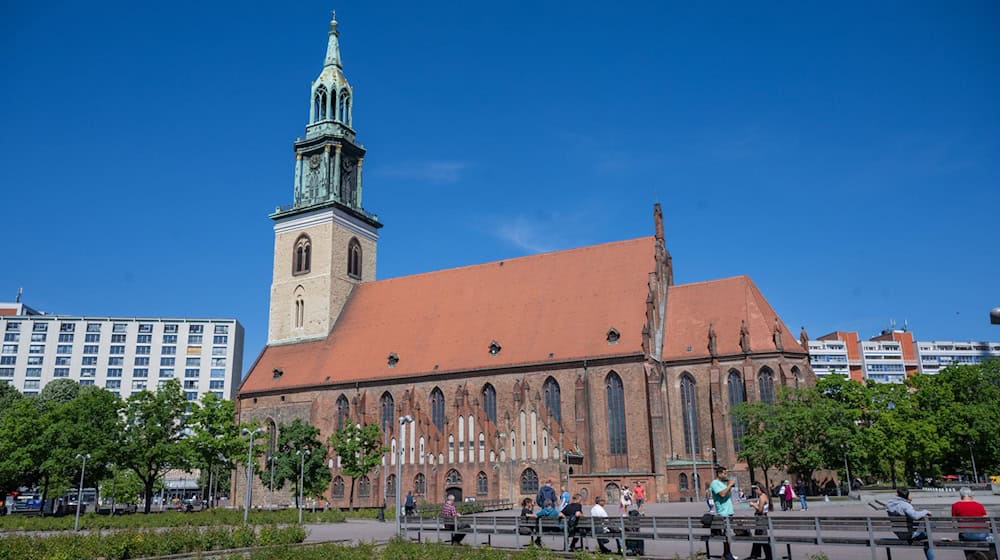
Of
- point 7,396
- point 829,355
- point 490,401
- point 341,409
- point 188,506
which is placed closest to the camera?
point 490,401

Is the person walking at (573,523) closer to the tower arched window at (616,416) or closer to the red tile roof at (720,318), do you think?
the tower arched window at (616,416)

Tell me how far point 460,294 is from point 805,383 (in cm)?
2480

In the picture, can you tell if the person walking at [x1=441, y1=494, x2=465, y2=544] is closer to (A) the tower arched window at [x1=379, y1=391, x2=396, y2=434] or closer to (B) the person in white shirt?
(B) the person in white shirt

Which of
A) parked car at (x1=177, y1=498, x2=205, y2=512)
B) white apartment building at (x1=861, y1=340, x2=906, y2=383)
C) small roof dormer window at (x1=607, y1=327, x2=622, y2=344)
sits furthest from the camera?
white apartment building at (x1=861, y1=340, x2=906, y2=383)

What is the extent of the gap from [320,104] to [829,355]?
342ft

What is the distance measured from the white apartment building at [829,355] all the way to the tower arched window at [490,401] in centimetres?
9854

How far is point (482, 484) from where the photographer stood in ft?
156

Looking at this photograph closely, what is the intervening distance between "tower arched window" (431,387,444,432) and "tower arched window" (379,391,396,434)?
3.17 metres

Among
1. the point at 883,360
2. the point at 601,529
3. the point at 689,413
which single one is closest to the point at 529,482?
the point at 689,413

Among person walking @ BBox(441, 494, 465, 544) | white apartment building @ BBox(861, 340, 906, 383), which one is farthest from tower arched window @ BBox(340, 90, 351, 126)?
white apartment building @ BBox(861, 340, 906, 383)

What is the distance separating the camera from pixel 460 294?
58.5 metres

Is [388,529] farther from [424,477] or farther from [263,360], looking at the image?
[263,360]

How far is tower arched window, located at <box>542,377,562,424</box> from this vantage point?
4909 cm

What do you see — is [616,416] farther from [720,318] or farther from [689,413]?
[720,318]
